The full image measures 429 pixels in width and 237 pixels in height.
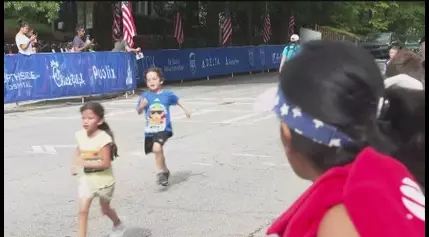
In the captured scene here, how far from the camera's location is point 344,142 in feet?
4.62

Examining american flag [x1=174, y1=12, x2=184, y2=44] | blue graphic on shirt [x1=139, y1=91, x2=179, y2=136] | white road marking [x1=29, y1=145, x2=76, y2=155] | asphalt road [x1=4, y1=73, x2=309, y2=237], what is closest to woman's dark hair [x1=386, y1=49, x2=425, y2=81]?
asphalt road [x1=4, y1=73, x2=309, y2=237]

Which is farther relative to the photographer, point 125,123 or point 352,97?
point 125,123

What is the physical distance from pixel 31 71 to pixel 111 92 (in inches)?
108

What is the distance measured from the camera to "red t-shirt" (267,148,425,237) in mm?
1316

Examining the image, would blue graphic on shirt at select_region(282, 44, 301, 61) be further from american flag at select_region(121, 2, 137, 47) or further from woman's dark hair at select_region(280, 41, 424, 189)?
american flag at select_region(121, 2, 137, 47)

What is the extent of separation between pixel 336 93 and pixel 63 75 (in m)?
14.7

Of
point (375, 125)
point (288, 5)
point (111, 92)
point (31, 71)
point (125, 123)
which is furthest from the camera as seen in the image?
point (111, 92)

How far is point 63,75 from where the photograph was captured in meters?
15.5

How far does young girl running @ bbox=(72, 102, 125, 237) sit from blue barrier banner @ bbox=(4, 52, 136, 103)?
858cm

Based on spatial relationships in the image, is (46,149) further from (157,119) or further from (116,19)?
(116,19)

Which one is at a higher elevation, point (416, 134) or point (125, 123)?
point (416, 134)

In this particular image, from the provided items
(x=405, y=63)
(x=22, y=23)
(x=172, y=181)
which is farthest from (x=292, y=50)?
(x=172, y=181)

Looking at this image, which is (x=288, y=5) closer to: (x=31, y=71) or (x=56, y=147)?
(x=56, y=147)

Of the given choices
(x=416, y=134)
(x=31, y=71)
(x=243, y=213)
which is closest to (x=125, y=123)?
(x=31, y=71)
